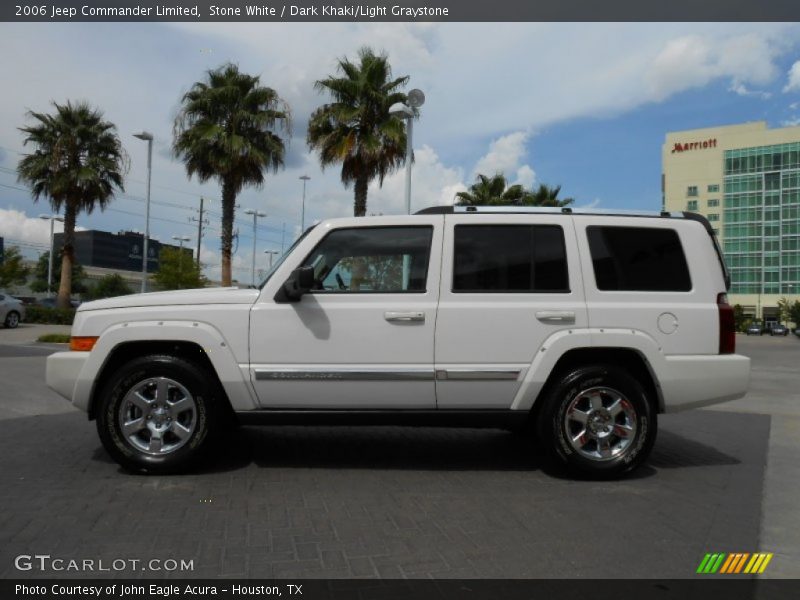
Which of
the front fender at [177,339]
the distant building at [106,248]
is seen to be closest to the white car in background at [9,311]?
the front fender at [177,339]

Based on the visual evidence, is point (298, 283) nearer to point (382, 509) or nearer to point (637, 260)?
point (382, 509)

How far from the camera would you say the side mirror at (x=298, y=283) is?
4.74 metres

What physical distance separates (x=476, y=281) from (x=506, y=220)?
0.55 m

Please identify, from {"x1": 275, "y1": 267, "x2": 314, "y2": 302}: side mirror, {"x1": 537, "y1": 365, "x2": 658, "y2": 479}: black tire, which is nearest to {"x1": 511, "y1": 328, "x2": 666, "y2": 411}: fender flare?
{"x1": 537, "y1": 365, "x2": 658, "y2": 479}: black tire

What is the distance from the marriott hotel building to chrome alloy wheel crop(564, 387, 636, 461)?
4171 inches

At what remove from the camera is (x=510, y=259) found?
16.6ft

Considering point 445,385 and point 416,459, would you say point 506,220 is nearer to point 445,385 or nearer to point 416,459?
point 445,385

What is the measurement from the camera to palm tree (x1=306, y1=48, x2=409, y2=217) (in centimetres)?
2008

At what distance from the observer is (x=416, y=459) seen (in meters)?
5.64

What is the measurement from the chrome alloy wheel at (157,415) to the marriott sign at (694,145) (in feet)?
380

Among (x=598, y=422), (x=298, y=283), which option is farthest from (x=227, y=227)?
(x=598, y=422)

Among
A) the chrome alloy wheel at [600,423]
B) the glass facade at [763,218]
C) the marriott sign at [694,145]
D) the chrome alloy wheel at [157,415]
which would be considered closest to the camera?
the chrome alloy wheel at [157,415]

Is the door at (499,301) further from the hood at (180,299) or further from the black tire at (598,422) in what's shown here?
the hood at (180,299)
